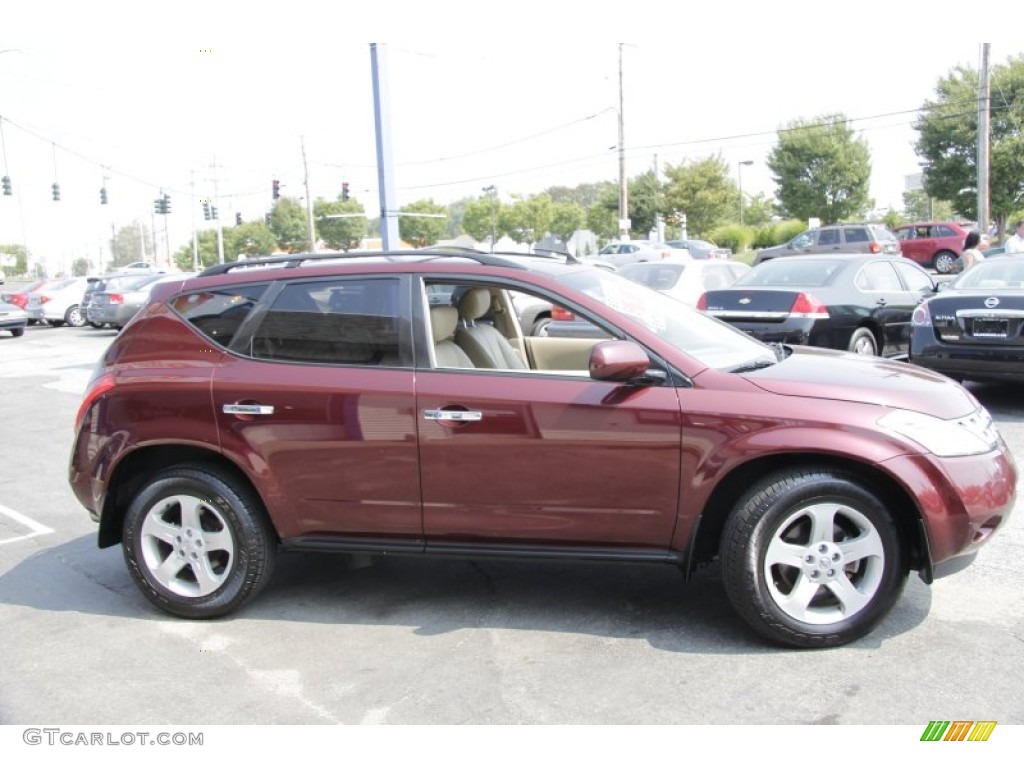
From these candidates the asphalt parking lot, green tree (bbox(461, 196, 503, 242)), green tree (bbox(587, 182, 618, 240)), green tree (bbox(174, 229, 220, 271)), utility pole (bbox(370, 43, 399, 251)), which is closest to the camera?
the asphalt parking lot

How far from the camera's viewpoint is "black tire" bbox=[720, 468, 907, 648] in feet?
12.2

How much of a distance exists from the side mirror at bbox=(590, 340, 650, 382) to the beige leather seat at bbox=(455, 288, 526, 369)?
0.90 metres

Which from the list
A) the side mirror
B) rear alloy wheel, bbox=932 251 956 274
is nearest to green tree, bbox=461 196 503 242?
rear alloy wheel, bbox=932 251 956 274

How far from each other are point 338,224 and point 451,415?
296 feet

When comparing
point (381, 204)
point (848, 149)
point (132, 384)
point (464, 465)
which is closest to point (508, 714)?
point (464, 465)

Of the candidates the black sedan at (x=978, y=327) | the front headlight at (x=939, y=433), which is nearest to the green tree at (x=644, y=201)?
the black sedan at (x=978, y=327)

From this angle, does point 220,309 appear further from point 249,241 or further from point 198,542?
point 249,241

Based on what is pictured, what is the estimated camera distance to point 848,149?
45906 mm

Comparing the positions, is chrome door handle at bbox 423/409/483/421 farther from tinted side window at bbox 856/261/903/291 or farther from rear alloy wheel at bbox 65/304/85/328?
rear alloy wheel at bbox 65/304/85/328

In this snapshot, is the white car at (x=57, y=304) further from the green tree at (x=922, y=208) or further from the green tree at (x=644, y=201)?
the green tree at (x=922, y=208)

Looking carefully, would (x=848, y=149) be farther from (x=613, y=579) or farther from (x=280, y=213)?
(x=280, y=213)

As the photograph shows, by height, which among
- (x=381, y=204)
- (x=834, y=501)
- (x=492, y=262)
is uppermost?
(x=381, y=204)

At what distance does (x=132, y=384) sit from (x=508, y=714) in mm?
2438

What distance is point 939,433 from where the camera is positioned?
375cm
